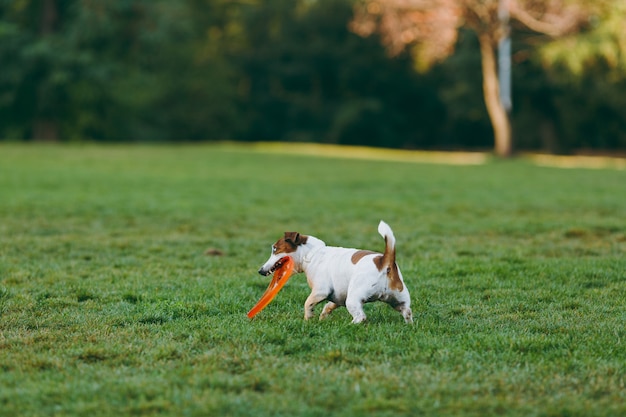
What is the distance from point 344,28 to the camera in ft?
204

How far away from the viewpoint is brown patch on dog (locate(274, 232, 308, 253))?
6.08 metres

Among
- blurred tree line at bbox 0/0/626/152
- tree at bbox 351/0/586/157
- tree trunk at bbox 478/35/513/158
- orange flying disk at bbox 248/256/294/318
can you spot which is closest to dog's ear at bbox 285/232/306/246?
orange flying disk at bbox 248/256/294/318

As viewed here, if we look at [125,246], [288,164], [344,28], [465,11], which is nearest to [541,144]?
[344,28]

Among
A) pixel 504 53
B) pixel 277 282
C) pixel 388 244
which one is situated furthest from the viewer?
pixel 504 53

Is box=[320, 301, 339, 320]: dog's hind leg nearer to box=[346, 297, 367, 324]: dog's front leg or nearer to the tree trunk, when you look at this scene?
box=[346, 297, 367, 324]: dog's front leg

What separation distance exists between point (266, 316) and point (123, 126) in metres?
49.6

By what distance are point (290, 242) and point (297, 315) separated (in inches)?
22.9

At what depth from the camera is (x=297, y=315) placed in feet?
20.5

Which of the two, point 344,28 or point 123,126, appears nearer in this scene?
point 123,126

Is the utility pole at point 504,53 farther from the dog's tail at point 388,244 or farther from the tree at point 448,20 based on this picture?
the dog's tail at point 388,244

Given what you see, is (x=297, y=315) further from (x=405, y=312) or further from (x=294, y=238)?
(x=405, y=312)

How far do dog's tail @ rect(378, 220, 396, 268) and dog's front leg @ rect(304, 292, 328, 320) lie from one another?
0.58m

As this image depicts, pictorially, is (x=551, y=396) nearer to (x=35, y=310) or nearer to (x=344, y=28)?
(x=35, y=310)

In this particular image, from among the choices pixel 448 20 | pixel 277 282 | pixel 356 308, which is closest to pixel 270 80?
pixel 448 20
